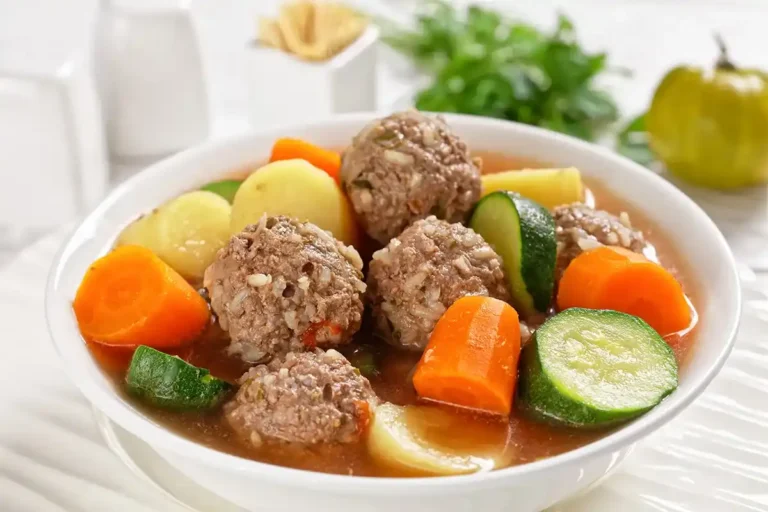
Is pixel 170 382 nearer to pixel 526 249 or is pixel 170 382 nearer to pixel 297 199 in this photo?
pixel 297 199

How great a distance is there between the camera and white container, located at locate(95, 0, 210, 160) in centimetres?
381

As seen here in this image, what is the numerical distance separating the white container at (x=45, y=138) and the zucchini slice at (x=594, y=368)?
222 cm

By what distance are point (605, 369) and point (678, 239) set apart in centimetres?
78

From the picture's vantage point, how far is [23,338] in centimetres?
280

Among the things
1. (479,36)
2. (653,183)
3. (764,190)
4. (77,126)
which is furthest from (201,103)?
(764,190)

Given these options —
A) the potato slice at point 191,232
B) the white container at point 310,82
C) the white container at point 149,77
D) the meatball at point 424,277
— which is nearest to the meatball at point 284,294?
the meatball at point 424,277

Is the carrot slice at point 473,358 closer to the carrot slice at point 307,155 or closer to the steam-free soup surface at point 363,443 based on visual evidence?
the steam-free soup surface at point 363,443

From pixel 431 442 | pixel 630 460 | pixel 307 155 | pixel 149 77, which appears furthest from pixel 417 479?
pixel 149 77

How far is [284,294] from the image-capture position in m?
2.17

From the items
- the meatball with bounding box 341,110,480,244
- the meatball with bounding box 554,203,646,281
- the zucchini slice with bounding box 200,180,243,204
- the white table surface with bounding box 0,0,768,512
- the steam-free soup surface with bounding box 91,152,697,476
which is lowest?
the white table surface with bounding box 0,0,768,512

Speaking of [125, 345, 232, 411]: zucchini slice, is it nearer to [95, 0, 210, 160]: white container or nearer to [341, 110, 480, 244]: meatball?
[341, 110, 480, 244]: meatball

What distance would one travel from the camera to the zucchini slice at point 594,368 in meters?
2.02

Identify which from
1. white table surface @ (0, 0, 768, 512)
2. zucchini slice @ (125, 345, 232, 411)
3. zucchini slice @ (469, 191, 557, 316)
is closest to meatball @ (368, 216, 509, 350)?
zucchini slice @ (469, 191, 557, 316)

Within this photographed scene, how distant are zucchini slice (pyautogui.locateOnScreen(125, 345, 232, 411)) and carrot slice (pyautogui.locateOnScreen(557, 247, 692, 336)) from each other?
985mm
